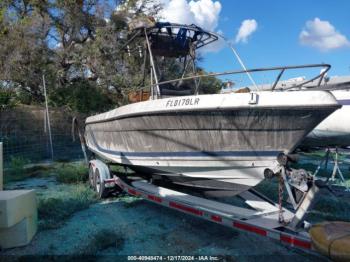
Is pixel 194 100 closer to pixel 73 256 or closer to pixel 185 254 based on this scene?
pixel 185 254

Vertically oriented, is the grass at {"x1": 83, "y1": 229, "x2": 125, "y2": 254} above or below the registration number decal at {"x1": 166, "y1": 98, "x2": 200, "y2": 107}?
below

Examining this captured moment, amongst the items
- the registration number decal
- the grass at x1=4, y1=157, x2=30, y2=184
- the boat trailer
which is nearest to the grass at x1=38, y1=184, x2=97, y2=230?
the boat trailer

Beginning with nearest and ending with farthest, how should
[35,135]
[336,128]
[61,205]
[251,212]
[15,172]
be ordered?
[251,212]
[61,205]
[336,128]
[15,172]
[35,135]

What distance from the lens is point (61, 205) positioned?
5.09m

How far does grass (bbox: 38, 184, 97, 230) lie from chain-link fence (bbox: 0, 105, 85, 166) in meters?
5.37

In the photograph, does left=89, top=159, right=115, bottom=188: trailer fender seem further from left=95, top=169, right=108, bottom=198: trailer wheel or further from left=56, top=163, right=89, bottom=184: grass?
left=56, top=163, right=89, bottom=184: grass

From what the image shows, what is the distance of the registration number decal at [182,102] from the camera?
3844 mm

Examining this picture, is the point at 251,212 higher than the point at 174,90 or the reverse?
the reverse

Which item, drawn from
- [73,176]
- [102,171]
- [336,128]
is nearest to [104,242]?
[102,171]

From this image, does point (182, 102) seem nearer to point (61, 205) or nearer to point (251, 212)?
point (251, 212)

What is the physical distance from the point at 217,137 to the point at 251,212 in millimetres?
859

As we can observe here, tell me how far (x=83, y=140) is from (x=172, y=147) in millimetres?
4482

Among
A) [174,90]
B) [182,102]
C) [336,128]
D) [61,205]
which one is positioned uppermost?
[174,90]

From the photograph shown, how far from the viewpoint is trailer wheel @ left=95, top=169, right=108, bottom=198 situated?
5.52m
